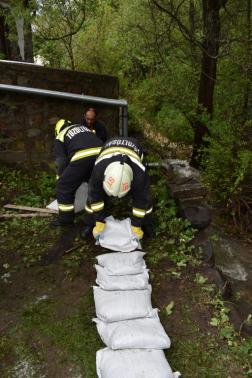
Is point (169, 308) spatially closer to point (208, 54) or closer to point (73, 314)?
point (73, 314)

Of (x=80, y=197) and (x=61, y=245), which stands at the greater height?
(x=80, y=197)

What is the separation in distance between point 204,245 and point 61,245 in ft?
5.72

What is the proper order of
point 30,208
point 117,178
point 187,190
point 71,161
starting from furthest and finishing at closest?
1. point 30,208
2. point 187,190
3. point 71,161
4. point 117,178

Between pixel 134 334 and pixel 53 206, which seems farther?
pixel 53 206

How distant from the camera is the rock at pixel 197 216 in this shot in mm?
3453

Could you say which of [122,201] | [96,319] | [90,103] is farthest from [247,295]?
[90,103]

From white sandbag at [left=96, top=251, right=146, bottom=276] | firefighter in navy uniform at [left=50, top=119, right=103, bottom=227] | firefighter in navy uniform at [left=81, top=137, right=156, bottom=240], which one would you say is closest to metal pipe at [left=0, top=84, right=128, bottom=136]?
firefighter in navy uniform at [left=50, top=119, right=103, bottom=227]

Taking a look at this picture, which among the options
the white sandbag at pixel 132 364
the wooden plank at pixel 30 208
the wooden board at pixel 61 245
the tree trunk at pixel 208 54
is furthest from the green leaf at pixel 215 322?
the tree trunk at pixel 208 54

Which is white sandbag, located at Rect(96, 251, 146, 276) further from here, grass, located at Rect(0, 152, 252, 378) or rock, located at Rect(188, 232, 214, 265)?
rock, located at Rect(188, 232, 214, 265)

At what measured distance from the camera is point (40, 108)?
460cm

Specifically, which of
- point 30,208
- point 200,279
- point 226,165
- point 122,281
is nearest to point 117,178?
point 122,281

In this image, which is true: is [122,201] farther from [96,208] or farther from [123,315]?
[123,315]

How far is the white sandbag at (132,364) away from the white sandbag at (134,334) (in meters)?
0.04

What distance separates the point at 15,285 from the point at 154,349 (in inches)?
60.9
